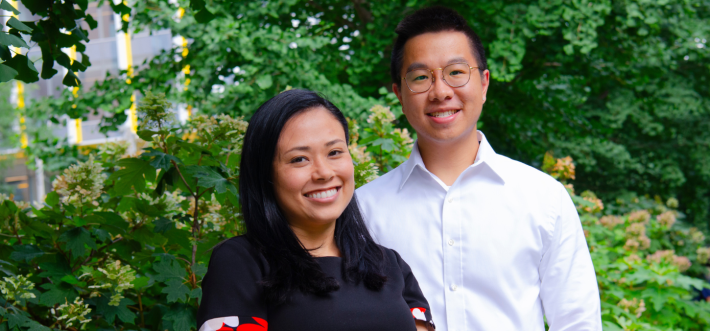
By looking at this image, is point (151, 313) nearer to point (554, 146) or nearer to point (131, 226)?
point (131, 226)

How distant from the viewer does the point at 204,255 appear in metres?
2.22

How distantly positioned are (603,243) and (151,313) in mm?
3945

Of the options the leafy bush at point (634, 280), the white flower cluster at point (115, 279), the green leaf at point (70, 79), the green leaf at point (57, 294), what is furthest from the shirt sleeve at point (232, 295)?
the leafy bush at point (634, 280)

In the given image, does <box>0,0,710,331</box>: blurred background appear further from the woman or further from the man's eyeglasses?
the man's eyeglasses

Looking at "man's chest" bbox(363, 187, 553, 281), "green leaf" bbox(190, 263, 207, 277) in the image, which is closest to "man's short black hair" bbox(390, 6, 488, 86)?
"man's chest" bbox(363, 187, 553, 281)

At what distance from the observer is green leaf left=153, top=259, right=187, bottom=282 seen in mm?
1992

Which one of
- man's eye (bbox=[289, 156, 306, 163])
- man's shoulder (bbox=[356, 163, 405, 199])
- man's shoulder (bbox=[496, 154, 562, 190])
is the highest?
man's eye (bbox=[289, 156, 306, 163])

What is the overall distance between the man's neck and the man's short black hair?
0.26 meters

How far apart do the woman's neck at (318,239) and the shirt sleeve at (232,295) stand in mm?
196

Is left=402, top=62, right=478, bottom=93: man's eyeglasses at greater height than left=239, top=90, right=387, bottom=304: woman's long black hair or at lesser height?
greater

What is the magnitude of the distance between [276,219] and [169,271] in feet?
2.32

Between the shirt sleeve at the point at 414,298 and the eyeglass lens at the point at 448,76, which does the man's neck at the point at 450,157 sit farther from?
the shirt sleeve at the point at 414,298

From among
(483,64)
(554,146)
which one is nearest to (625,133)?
(554,146)

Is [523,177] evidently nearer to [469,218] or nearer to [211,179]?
[469,218]
